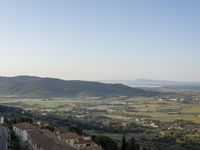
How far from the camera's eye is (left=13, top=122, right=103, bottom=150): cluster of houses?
49.6 m

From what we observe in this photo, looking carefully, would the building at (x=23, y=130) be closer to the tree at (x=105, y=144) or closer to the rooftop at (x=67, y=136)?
the rooftop at (x=67, y=136)

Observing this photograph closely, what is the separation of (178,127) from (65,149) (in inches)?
3536

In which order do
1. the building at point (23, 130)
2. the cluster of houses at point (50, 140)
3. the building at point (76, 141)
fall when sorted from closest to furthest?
the cluster of houses at point (50, 140) < the building at point (76, 141) < the building at point (23, 130)

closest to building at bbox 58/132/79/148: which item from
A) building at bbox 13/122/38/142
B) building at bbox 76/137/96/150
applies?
building at bbox 76/137/96/150

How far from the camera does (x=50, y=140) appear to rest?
171 ft

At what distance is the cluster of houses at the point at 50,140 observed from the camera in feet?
163

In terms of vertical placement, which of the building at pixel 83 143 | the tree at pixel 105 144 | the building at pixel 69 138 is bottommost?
the tree at pixel 105 144

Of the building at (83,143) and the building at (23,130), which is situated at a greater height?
the building at (23,130)

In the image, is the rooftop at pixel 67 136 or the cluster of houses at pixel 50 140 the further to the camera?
the rooftop at pixel 67 136

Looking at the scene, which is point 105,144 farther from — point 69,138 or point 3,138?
point 3,138

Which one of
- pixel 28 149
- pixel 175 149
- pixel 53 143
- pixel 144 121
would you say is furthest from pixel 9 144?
pixel 144 121

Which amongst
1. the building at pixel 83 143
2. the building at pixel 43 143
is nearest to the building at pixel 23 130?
the building at pixel 43 143

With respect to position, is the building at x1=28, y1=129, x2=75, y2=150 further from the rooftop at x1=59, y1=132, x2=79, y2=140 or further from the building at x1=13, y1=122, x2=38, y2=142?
the rooftop at x1=59, y1=132, x2=79, y2=140

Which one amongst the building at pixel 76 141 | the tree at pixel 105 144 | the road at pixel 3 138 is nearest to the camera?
the road at pixel 3 138
